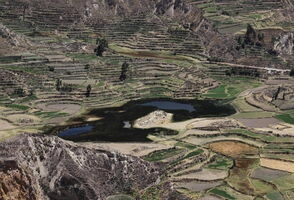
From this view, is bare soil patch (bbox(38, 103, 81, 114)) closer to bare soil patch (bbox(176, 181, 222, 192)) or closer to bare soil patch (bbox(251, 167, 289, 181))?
bare soil patch (bbox(176, 181, 222, 192))

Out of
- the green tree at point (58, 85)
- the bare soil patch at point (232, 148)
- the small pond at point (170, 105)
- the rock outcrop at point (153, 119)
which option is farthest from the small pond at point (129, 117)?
the green tree at point (58, 85)

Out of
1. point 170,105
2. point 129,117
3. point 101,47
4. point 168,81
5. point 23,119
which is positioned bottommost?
point 170,105

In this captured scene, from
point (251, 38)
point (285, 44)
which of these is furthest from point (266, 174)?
point (285, 44)

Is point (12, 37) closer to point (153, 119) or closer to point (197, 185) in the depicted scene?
point (153, 119)

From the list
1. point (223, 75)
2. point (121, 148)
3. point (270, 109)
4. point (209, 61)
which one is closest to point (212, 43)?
point (209, 61)

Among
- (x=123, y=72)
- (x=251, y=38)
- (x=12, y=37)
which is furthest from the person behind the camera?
(x=251, y=38)

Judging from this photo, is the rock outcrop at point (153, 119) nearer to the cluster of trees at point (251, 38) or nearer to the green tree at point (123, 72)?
the green tree at point (123, 72)

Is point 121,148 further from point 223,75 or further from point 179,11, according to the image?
point 179,11

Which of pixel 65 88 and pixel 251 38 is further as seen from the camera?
pixel 251 38
